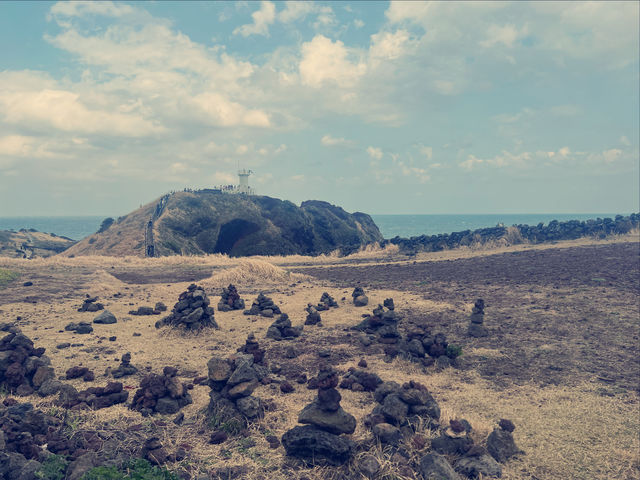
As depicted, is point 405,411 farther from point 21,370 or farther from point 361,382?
point 21,370

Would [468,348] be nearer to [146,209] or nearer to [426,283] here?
[426,283]

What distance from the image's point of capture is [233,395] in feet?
28.7

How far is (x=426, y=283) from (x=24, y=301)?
902 inches

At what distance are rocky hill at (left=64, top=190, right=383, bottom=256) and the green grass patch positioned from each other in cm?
1729

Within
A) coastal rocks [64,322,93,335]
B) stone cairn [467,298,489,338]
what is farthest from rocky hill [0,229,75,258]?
stone cairn [467,298,489,338]

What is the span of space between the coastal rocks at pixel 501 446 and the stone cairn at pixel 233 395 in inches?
185

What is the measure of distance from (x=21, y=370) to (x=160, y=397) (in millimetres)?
3921

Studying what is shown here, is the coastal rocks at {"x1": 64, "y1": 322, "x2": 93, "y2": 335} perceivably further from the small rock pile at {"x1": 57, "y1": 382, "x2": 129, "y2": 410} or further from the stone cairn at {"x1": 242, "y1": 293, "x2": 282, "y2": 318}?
the small rock pile at {"x1": 57, "y1": 382, "x2": 129, "y2": 410}

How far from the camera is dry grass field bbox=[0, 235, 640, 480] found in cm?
741

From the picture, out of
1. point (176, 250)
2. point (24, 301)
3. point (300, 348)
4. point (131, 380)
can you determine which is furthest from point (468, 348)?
point (176, 250)

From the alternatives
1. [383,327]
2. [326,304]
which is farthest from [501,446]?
[326,304]

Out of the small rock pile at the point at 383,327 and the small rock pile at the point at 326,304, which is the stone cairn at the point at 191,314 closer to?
the small rock pile at the point at 326,304

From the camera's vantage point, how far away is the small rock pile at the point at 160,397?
8.99m

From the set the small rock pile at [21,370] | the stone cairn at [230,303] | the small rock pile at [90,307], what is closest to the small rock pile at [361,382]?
the small rock pile at [21,370]
